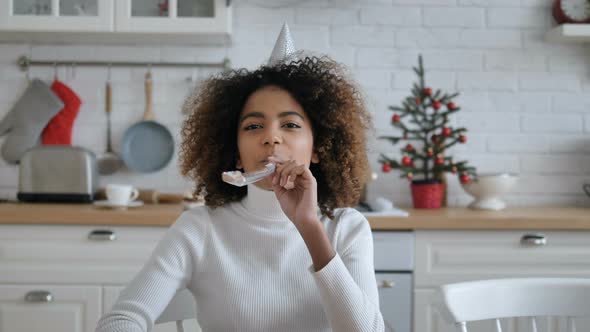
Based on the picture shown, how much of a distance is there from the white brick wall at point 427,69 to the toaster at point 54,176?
23cm

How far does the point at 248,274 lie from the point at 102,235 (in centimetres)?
104

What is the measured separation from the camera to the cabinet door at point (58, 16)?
229 centimetres

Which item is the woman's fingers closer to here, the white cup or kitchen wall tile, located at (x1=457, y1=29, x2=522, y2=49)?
the white cup

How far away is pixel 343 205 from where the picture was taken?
4.00 feet

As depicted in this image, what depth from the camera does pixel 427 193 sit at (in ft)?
7.64

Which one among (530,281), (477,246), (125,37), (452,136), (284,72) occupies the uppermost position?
(125,37)

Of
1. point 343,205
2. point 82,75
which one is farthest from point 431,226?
point 82,75

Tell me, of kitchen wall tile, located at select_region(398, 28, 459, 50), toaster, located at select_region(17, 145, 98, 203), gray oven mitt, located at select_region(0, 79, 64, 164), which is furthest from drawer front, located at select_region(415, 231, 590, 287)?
gray oven mitt, located at select_region(0, 79, 64, 164)

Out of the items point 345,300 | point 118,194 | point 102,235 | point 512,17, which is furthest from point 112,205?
point 512,17

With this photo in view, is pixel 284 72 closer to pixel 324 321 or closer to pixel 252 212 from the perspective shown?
pixel 252 212

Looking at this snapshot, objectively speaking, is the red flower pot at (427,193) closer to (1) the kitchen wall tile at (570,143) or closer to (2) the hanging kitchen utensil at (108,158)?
(1) the kitchen wall tile at (570,143)

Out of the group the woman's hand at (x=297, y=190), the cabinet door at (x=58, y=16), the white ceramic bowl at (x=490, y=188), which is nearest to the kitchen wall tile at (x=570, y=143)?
the white ceramic bowl at (x=490, y=188)

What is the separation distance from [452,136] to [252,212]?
1.33 m

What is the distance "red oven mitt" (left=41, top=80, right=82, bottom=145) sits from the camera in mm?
2520
